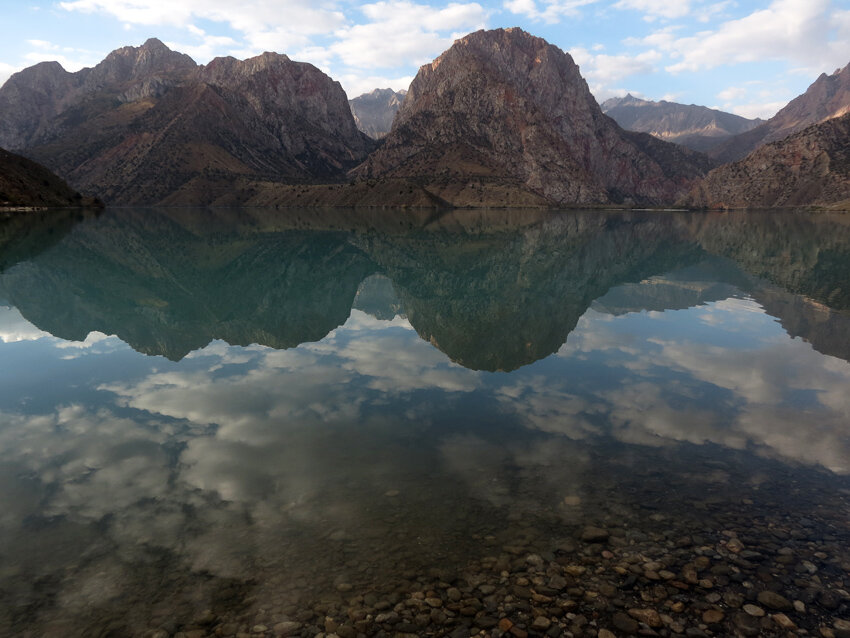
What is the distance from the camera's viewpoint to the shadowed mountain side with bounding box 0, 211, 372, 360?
2959 cm

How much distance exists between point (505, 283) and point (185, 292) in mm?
28902

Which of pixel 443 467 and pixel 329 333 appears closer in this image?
pixel 443 467

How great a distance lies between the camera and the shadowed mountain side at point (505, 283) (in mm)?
28422

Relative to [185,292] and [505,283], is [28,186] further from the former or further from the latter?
[505,283]

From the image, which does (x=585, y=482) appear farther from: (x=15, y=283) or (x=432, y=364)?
(x=15, y=283)

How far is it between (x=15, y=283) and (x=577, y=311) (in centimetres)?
4730

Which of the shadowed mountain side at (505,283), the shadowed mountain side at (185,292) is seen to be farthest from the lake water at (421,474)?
the shadowed mountain side at (505,283)

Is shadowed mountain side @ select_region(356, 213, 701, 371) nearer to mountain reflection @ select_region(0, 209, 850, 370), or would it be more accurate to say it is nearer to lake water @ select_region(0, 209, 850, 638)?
mountain reflection @ select_region(0, 209, 850, 370)

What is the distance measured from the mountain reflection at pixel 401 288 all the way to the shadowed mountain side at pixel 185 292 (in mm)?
146

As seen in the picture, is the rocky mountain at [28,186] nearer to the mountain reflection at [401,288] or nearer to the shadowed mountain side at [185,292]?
the mountain reflection at [401,288]

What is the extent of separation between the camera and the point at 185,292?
42.5 metres

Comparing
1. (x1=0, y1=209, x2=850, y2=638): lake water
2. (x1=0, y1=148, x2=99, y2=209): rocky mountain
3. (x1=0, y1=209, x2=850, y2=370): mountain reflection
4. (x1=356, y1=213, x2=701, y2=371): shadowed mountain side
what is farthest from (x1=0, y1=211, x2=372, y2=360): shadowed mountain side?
(x1=0, y1=148, x2=99, y2=209): rocky mountain

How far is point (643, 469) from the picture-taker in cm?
1416

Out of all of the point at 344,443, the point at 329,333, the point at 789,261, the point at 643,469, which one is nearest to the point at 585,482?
the point at 643,469
